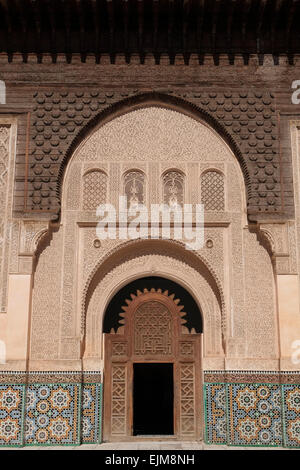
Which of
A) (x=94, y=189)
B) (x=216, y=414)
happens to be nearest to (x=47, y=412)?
(x=216, y=414)

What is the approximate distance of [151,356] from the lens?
5883 mm

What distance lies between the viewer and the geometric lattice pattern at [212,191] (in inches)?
238

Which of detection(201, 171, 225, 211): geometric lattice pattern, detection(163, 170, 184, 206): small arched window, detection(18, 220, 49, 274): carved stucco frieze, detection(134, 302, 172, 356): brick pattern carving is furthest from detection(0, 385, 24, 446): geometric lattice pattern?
detection(201, 171, 225, 211): geometric lattice pattern

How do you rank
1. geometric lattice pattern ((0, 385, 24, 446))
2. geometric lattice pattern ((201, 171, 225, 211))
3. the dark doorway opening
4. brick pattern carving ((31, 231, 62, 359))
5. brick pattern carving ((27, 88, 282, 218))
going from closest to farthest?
geometric lattice pattern ((0, 385, 24, 446)) < brick pattern carving ((31, 231, 62, 359)) < brick pattern carving ((27, 88, 282, 218)) < geometric lattice pattern ((201, 171, 225, 211)) < the dark doorway opening

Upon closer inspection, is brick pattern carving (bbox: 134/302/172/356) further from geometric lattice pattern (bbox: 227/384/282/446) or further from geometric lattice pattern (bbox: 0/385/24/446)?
geometric lattice pattern (bbox: 0/385/24/446)

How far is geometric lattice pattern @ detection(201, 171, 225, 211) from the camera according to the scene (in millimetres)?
6035

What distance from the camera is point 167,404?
7574 millimetres

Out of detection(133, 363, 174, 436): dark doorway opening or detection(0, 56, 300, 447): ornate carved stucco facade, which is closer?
detection(0, 56, 300, 447): ornate carved stucco facade

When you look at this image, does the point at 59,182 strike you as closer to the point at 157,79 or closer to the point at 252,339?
the point at 157,79

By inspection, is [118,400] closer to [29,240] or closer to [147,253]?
[147,253]

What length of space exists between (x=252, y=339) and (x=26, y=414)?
7.34 ft

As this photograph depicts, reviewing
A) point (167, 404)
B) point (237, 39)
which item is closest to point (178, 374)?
point (167, 404)

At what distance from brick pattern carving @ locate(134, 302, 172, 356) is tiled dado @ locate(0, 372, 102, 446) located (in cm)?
72

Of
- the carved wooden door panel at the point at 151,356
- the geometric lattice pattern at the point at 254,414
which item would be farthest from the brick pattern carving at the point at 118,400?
the geometric lattice pattern at the point at 254,414
